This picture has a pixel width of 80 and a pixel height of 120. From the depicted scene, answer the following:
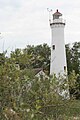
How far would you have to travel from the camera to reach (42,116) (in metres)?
4.07

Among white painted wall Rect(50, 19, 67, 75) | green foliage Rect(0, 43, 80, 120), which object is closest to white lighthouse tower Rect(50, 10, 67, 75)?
white painted wall Rect(50, 19, 67, 75)

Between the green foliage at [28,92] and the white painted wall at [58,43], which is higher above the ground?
the white painted wall at [58,43]

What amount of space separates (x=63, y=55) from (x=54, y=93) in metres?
30.8

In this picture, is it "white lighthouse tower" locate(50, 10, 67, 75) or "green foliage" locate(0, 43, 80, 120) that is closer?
"green foliage" locate(0, 43, 80, 120)

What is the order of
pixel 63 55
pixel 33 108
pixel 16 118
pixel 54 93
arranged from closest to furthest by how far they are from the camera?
pixel 16 118, pixel 33 108, pixel 54 93, pixel 63 55

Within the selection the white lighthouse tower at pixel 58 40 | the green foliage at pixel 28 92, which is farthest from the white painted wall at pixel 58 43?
the green foliage at pixel 28 92

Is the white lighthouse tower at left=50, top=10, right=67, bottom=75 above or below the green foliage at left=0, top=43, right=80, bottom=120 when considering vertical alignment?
above

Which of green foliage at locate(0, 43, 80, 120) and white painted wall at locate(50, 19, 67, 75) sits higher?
white painted wall at locate(50, 19, 67, 75)

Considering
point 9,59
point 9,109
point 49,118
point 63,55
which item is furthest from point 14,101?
point 63,55

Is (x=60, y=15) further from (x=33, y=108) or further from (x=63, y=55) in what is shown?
(x=33, y=108)

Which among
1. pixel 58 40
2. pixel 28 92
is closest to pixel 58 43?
pixel 58 40

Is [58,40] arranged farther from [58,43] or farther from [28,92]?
[28,92]

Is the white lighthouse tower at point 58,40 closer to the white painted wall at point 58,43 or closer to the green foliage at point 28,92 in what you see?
the white painted wall at point 58,43

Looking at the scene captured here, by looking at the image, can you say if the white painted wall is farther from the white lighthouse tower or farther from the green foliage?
the green foliage
